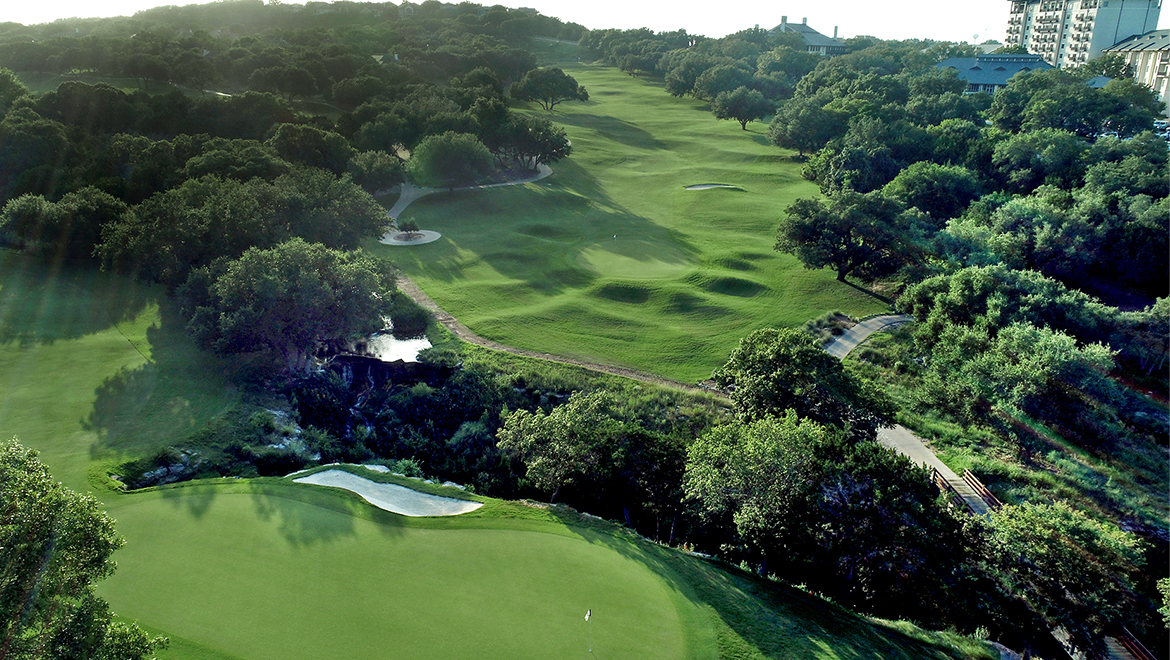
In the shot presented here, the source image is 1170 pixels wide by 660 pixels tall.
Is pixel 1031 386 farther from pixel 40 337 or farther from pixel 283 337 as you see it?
pixel 40 337

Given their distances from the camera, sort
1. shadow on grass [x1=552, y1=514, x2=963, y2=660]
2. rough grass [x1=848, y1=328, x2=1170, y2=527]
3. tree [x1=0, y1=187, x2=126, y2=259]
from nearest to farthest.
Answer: shadow on grass [x1=552, y1=514, x2=963, y2=660] < rough grass [x1=848, y1=328, x2=1170, y2=527] < tree [x1=0, y1=187, x2=126, y2=259]

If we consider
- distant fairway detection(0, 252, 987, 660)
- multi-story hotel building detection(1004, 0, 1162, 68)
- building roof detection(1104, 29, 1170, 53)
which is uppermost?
multi-story hotel building detection(1004, 0, 1162, 68)

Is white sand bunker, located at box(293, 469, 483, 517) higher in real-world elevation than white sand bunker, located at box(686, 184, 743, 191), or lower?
lower

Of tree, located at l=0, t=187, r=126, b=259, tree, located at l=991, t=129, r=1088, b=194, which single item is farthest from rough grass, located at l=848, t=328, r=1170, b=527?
tree, located at l=0, t=187, r=126, b=259

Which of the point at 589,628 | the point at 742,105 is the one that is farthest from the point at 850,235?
the point at 742,105

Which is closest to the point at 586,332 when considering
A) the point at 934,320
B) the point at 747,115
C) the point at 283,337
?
the point at 283,337

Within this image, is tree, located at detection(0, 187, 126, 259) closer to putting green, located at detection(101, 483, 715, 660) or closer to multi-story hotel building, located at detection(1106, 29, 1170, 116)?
putting green, located at detection(101, 483, 715, 660)

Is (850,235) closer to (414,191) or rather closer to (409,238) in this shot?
(409,238)

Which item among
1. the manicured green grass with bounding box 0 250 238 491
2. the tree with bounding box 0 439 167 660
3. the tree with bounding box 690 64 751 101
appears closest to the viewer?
the tree with bounding box 0 439 167 660
